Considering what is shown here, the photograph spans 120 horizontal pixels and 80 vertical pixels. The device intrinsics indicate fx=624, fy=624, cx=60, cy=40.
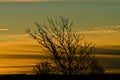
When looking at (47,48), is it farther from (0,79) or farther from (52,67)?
(0,79)

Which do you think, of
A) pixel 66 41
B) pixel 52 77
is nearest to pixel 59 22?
pixel 66 41

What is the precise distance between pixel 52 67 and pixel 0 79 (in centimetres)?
854

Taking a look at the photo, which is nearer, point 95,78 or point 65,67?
point 95,78

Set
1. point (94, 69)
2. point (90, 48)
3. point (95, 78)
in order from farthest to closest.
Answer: point (94, 69), point (90, 48), point (95, 78)

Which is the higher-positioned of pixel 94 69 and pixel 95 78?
pixel 95 78

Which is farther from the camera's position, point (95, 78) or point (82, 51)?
point (82, 51)

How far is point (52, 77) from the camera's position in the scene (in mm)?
53438

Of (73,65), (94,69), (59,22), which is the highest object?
(59,22)

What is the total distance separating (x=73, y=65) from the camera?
59031 mm

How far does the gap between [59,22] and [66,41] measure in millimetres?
1950

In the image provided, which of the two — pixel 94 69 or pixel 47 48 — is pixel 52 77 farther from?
pixel 94 69

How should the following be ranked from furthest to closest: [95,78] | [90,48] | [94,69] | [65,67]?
1. [94,69]
2. [90,48]
3. [65,67]
4. [95,78]

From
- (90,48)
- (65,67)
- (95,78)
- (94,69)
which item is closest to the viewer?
(95,78)

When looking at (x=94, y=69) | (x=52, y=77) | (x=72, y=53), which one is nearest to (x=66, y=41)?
(x=72, y=53)
